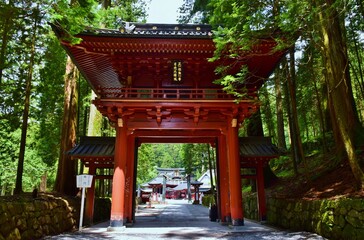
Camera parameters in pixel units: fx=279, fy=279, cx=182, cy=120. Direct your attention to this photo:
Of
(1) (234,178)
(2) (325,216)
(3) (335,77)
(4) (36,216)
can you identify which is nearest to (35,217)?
(4) (36,216)

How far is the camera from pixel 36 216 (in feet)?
22.7

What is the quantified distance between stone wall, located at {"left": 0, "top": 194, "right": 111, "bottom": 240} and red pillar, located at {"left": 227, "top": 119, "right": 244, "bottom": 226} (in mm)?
5231

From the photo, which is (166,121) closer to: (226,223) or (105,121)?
(226,223)

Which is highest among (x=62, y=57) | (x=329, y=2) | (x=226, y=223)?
(x=62, y=57)

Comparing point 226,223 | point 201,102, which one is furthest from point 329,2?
point 226,223

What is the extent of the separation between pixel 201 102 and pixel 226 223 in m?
4.40

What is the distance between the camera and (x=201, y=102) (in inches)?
334

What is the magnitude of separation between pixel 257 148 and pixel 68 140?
7.48m

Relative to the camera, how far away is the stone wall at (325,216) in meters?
5.58

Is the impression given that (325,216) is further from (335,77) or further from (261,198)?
(261,198)

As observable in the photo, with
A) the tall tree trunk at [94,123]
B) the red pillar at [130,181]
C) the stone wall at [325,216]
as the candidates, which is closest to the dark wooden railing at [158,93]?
the red pillar at [130,181]

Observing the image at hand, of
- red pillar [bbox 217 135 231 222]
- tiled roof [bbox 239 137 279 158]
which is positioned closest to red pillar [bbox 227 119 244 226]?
red pillar [bbox 217 135 231 222]

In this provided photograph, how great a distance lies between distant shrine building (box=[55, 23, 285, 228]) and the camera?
8.19 m

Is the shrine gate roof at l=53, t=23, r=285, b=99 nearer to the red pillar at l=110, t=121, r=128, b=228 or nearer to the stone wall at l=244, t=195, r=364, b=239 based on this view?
the red pillar at l=110, t=121, r=128, b=228
